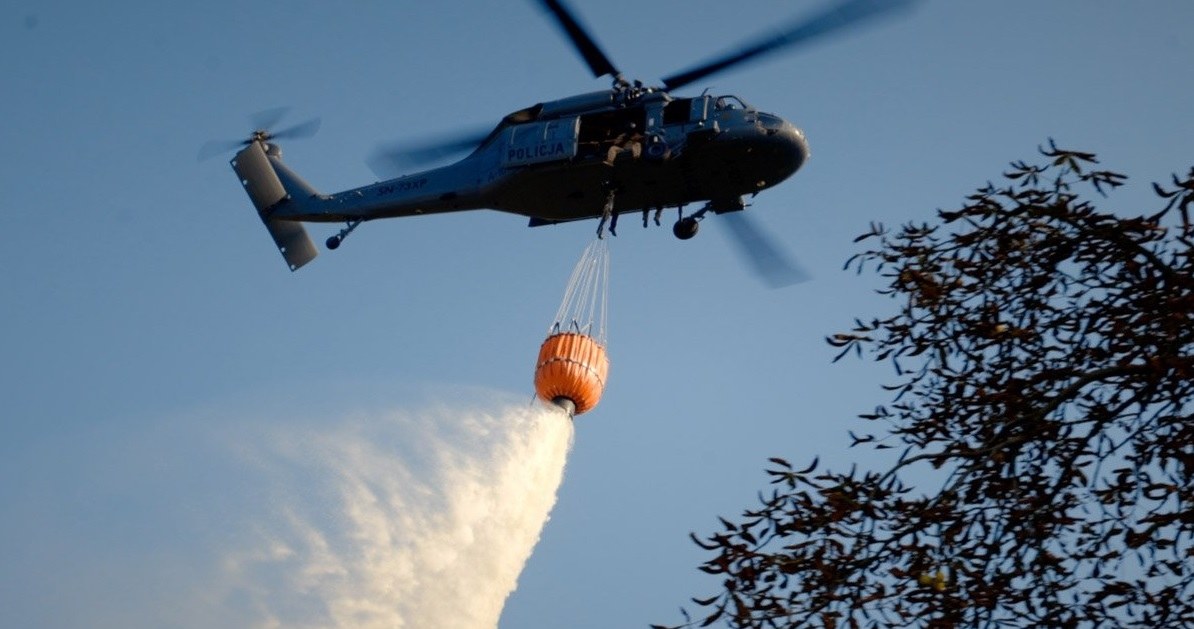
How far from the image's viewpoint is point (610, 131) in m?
26.2

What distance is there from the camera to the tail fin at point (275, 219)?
116 ft

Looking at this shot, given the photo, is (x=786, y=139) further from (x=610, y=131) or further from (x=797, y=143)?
(x=610, y=131)

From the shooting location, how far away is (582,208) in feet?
88.6

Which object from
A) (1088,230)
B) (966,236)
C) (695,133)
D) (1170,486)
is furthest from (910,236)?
(695,133)

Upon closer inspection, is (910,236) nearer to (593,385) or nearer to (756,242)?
(756,242)

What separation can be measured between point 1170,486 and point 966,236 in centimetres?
248

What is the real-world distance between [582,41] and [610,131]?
197 cm

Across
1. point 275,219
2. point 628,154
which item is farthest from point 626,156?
point 275,219

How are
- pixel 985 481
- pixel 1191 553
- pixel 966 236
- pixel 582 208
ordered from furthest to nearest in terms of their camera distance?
pixel 582 208
pixel 966 236
pixel 985 481
pixel 1191 553

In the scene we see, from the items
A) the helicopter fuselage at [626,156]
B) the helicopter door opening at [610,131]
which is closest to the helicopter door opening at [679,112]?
the helicopter fuselage at [626,156]

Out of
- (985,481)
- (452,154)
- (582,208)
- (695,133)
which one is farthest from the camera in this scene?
(452,154)

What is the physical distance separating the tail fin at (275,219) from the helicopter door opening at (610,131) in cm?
1229

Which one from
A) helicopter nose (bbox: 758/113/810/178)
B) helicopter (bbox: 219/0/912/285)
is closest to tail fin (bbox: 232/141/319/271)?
helicopter (bbox: 219/0/912/285)

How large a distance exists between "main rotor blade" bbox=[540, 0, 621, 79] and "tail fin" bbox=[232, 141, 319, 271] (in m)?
12.4
